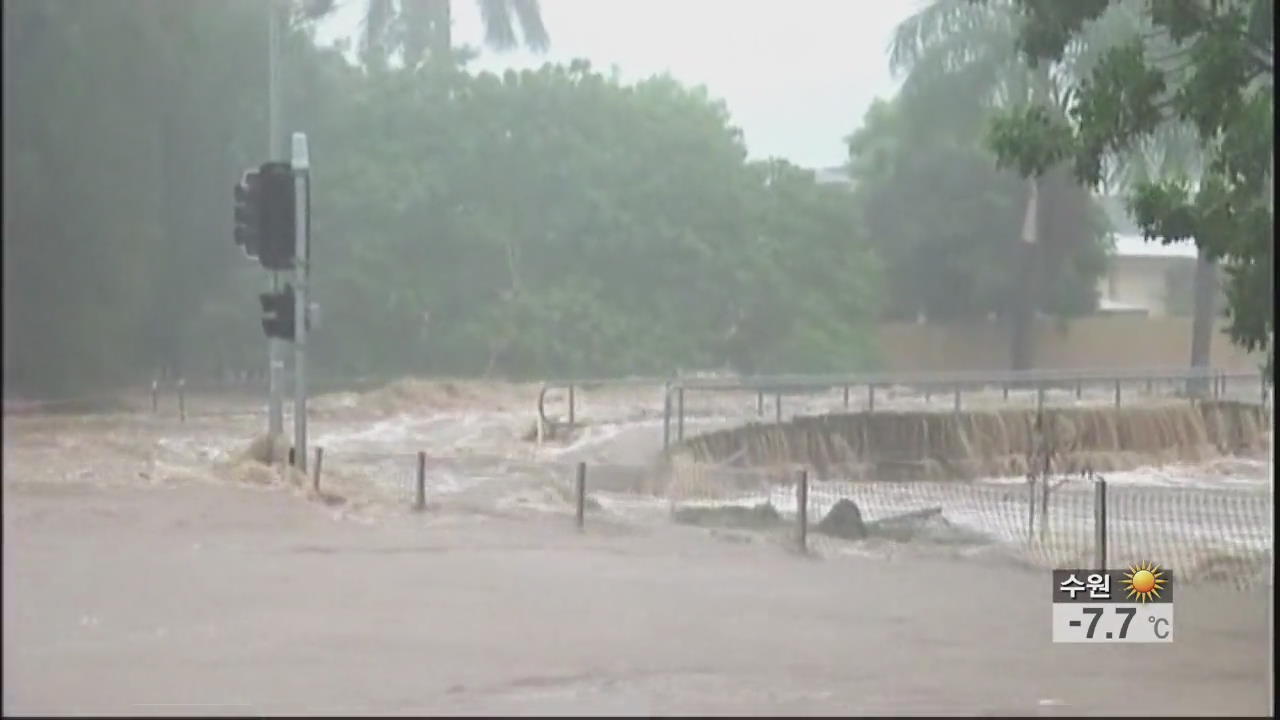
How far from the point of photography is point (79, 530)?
1113 cm

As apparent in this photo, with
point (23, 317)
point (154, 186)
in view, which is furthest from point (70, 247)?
point (154, 186)

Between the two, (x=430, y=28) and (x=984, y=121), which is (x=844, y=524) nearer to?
(x=430, y=28)

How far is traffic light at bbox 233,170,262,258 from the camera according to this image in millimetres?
12758

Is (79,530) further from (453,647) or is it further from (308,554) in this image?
(453,647)

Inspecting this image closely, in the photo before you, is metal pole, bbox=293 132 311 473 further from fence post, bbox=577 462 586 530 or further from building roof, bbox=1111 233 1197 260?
building roof, bbox=1111 233 1197 260

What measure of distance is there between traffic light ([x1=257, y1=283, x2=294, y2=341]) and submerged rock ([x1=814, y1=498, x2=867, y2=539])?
Result: 14.0 ft

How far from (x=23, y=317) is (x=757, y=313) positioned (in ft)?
83.1

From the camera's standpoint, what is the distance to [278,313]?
1333 centimetres

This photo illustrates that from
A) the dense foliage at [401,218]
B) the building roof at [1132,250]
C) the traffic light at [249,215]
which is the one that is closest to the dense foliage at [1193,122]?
the traffic light at [249,215]

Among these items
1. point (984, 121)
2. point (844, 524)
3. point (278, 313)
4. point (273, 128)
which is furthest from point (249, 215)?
point (984, 121)
